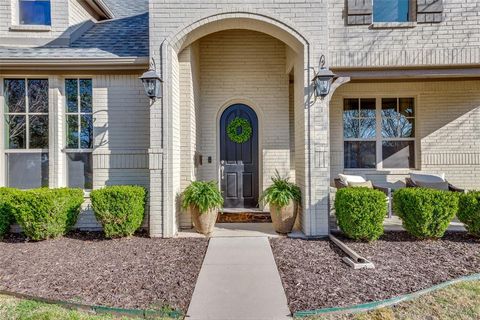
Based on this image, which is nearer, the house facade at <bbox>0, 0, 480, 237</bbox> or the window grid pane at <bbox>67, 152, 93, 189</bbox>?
the house facade at <bbox>0, 0, 480, 237</bbox>

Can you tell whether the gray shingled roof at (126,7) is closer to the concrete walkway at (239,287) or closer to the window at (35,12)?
the window at (35,12)

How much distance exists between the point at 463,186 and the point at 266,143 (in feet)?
15.3

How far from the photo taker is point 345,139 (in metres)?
7.54

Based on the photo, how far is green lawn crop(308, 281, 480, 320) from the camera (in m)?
2.97

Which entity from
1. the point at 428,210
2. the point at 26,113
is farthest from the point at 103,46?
the point at 428,210

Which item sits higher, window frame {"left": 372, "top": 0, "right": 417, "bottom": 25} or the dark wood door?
window frame {"left": 372, "top": 0, "right": 417, "bottom": 25}

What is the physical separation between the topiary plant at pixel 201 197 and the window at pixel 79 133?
6.99 feet

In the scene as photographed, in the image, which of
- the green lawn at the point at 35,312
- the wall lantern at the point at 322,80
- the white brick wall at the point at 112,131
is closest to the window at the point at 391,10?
the wall lantern at the point at 322,80

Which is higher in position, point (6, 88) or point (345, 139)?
point (6, 88)

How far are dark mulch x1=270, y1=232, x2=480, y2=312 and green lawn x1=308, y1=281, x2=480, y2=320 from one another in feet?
0.54

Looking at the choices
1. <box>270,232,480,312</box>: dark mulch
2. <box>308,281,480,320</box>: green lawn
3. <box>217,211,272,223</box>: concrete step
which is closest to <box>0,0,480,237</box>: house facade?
<box>217,211,272,223</box>: concrete step

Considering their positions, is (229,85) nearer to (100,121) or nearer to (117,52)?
(117,52)

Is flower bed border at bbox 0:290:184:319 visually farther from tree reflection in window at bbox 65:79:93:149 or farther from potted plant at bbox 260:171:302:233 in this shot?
tree reflection in window at bbox 65:79:93:149

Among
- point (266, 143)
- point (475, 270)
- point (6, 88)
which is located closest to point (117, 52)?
point (6, 88)
